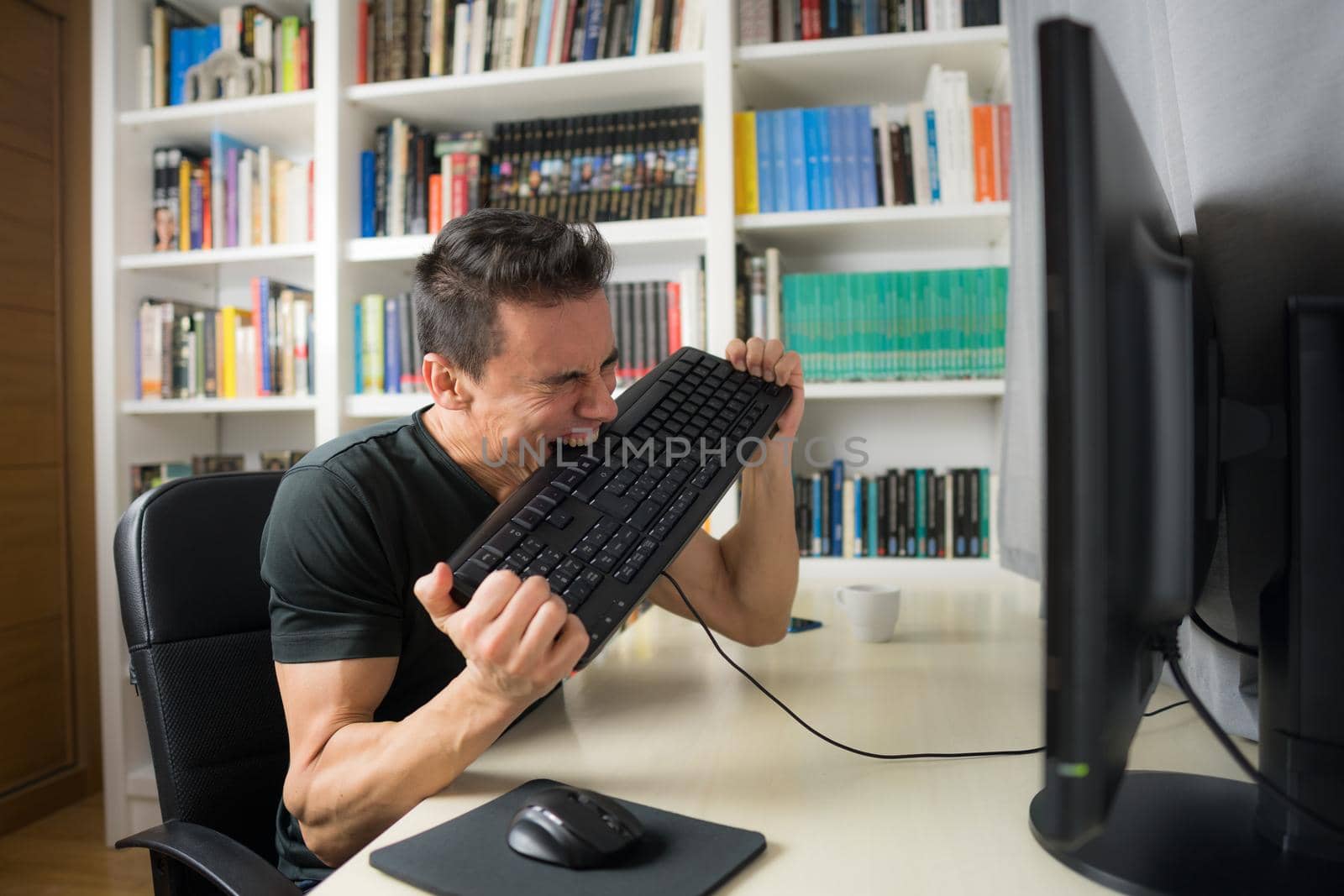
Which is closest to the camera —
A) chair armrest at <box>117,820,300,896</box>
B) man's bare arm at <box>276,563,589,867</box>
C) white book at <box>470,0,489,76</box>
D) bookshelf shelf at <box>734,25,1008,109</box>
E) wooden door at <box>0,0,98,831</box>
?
man's bare arm at <box>276,563,589,867</box>

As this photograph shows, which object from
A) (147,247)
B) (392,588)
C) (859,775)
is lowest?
(859,775)

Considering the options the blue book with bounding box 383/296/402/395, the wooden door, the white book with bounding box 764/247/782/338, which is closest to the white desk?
the white book with bounding box 764/247/782/338

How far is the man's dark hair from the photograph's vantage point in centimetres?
95

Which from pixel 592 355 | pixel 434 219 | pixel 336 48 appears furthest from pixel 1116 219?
pixel 336 48

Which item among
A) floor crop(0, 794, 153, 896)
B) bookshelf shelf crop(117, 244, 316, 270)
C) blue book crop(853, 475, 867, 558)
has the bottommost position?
floor crop(0, 794, 153, 896)

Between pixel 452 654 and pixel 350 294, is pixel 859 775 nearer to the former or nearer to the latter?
pixel 452 654

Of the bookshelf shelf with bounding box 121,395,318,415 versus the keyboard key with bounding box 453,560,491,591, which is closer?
A: the keyboard key with bounding box 453,560,491,591

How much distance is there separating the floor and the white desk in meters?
1.56

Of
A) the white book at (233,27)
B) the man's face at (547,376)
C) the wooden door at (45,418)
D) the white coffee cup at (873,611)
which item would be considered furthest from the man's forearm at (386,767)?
the white book at (233,27)

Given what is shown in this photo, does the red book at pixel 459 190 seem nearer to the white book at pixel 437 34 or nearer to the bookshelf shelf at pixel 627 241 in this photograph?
the bookshelf shelf at pixel 627 241

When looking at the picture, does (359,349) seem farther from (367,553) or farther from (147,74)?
(367,553)

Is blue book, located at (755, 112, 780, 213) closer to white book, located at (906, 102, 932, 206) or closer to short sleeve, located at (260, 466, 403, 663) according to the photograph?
white book, located at (906, 102, 932, 206)

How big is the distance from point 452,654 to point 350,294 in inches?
53.4

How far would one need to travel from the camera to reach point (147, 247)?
226cm
